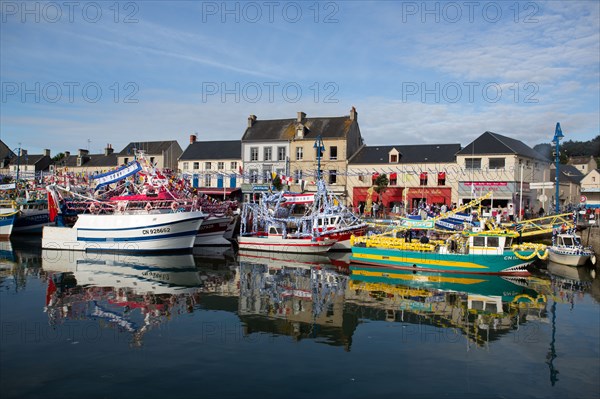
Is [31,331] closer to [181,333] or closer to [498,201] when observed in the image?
[181,333]

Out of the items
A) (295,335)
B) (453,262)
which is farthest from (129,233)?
(295,335)

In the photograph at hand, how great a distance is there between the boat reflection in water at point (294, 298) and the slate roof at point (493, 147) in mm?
24576

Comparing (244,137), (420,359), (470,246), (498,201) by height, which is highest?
(244,137)

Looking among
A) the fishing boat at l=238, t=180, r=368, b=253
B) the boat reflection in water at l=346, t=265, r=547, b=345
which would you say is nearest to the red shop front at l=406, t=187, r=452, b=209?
the fishing boat at l=238, t=180, r=368, b=253

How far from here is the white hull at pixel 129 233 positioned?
108 ft

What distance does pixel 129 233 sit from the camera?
33.6 meters

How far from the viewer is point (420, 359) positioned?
13086 millimetres

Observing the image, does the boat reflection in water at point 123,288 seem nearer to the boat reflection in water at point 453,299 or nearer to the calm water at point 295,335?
the calm water at point 295,335

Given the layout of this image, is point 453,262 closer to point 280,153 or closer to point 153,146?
point 280,153

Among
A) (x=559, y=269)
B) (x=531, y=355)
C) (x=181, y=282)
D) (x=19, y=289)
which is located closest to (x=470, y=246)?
(x=559, y=269)

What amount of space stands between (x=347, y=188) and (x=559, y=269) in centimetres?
2830

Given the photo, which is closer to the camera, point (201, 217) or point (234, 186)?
point (201, 217)

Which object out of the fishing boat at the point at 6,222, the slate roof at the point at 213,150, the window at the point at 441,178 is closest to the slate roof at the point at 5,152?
the slate roof at the point at 213,150

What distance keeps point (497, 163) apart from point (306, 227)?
76.4 feet
